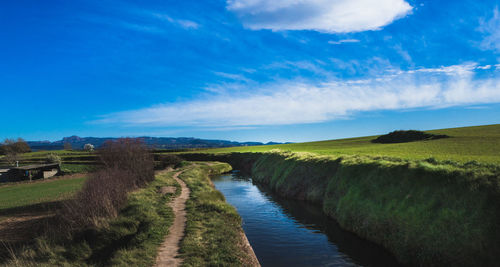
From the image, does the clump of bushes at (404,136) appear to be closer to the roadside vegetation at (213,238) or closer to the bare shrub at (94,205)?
the roadside vegetation at (213,238)

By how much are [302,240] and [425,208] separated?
291 inches

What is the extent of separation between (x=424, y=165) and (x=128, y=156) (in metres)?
30.0

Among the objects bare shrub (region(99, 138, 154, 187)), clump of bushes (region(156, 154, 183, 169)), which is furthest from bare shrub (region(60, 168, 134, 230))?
clump of bushes (region(156, 154, 183, 169))

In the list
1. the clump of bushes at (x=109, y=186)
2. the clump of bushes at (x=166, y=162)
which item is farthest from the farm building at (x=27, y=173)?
the clump of bushes at (x=109, y=186)

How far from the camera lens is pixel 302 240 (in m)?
17.0

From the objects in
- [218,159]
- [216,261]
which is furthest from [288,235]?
[218,159]

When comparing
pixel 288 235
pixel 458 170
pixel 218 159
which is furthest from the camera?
pixel 218 159

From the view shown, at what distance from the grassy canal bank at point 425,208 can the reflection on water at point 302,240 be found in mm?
905

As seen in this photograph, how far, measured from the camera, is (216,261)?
11.3 meters

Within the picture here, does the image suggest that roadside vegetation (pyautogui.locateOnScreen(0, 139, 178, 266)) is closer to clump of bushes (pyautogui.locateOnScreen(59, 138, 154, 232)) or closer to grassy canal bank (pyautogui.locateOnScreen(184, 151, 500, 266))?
clump of bushes (pyautogui.locateOnScreen(59, 138, 154, 232))

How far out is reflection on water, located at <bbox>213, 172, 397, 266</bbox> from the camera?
1393 cm

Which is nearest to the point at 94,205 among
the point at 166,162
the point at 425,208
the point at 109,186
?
the point at 109,186

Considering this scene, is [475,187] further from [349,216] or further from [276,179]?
[276,179]

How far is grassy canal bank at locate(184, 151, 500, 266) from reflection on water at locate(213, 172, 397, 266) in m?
0.91
